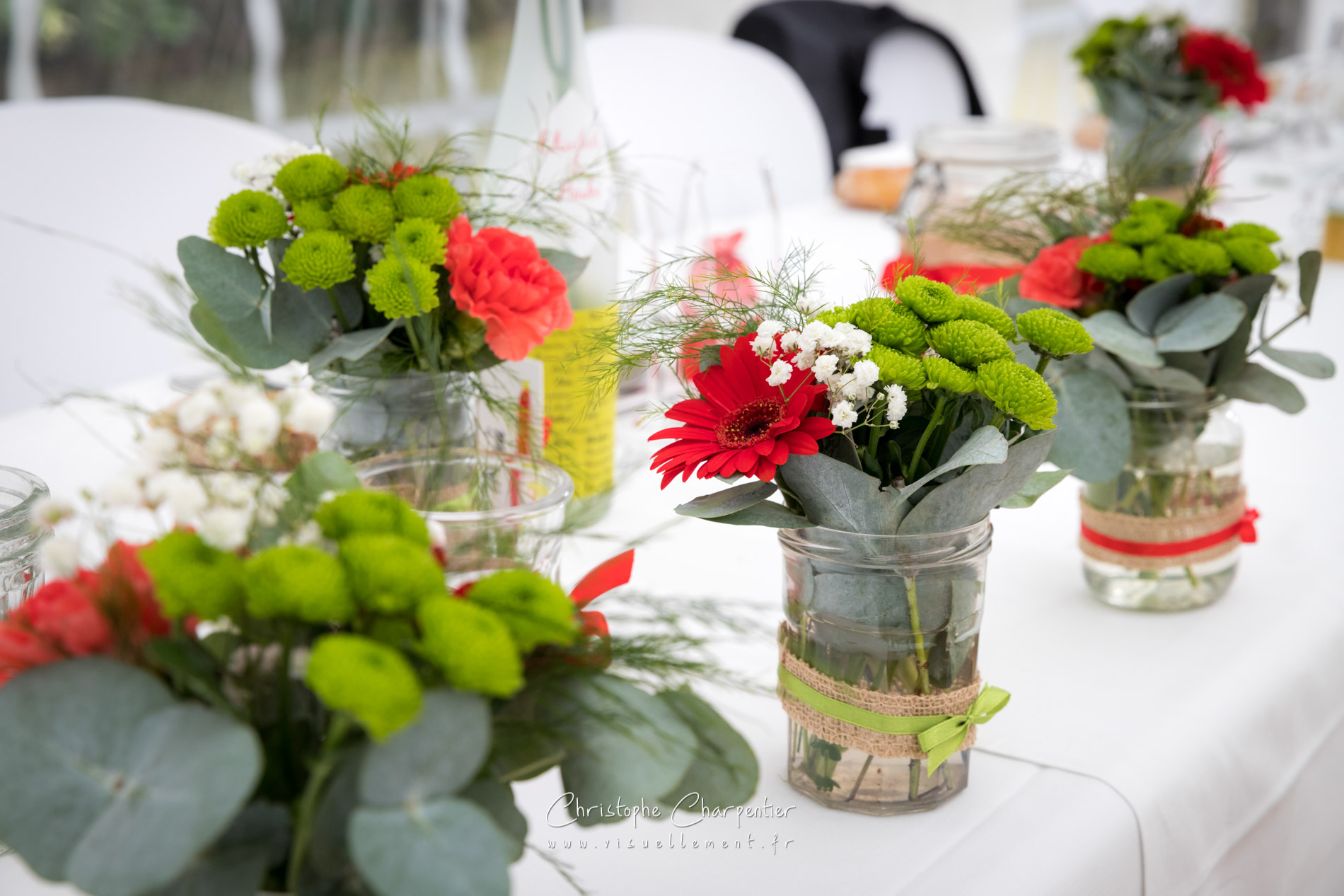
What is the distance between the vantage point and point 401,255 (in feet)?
1.52

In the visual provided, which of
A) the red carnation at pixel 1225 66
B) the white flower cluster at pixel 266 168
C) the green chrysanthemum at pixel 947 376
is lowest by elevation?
the green chrysanthemum at pixel 947 376

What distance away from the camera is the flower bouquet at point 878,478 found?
0.38m

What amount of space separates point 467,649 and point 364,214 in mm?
279

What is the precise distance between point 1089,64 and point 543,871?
1.17 m

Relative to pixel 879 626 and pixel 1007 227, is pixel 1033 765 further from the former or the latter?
pixel 1007 227

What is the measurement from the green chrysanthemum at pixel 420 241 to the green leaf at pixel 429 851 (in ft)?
0.88

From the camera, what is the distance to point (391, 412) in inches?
21.2

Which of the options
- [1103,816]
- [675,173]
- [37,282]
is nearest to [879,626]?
[1103,816]

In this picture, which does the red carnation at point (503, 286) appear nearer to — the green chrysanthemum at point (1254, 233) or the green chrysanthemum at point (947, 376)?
the green chrysanthemum at point (947, 376)

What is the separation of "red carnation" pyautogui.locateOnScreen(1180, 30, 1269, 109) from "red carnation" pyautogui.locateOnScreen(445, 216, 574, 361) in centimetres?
102

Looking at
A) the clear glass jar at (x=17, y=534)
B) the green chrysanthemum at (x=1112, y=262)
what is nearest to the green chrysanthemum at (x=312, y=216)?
the clear glass jar at (x=17, y=534)

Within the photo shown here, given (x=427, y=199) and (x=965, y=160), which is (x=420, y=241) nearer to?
(x=427, y=199)

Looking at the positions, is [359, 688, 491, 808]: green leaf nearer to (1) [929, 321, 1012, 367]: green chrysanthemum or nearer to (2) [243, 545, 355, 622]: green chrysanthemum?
(2) [243, 545, 355, 622]: green chrysanthemum

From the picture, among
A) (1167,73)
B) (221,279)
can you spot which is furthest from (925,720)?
(1167,73)
